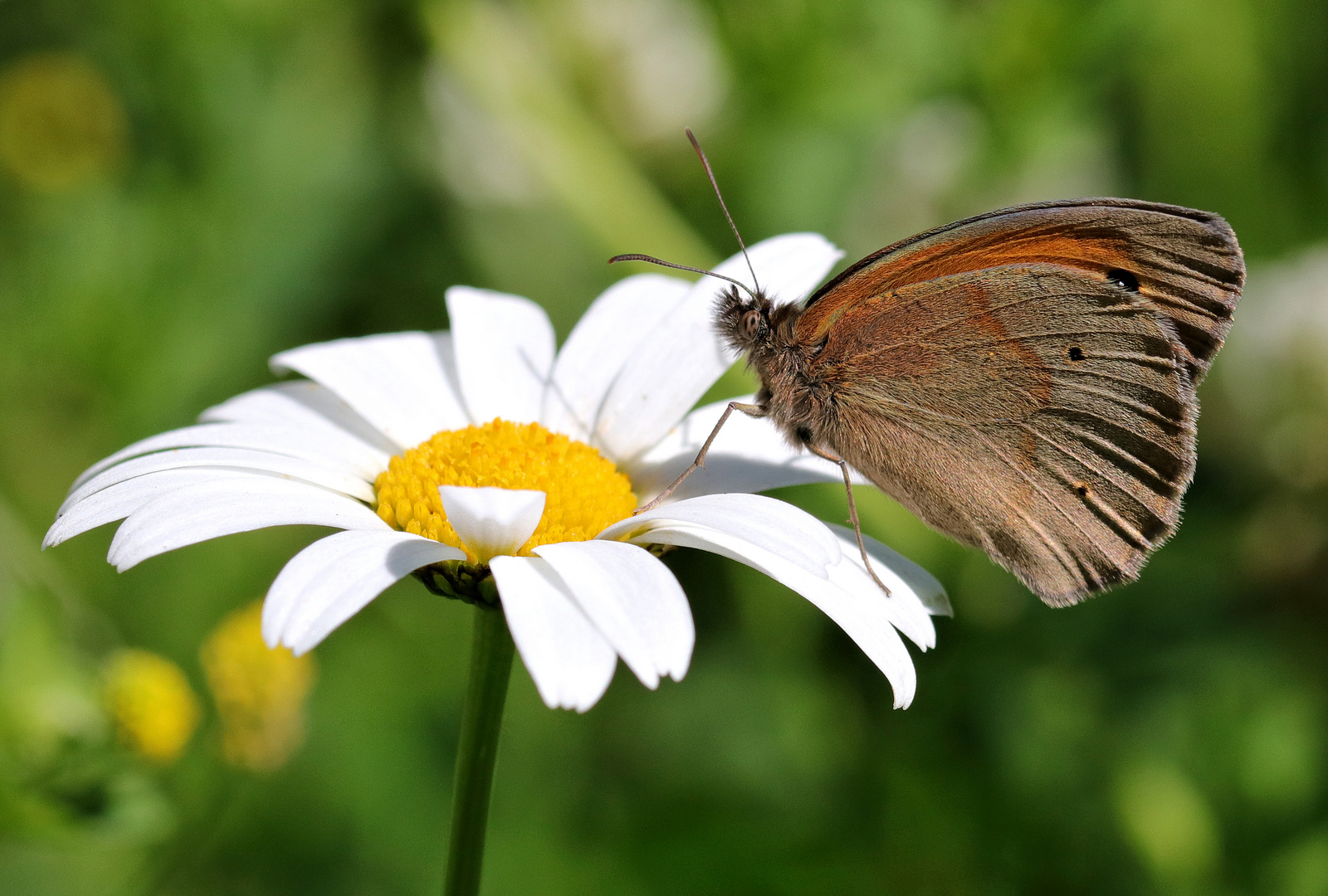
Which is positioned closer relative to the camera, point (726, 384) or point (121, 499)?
point (121, 499)

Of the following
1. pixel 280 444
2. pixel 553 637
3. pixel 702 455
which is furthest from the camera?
pixel 702 455

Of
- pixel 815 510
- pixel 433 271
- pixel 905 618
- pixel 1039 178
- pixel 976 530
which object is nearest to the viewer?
pixel 905 618

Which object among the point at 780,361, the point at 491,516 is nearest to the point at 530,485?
the point at 491,516

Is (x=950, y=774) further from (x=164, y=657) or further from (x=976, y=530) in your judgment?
(x=164, y=657)

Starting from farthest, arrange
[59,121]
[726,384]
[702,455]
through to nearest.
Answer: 1. [59,121]
2. [726,384]
3. [702,455]

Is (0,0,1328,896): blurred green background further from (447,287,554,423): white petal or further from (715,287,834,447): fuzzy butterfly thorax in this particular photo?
(715,287,834,447): fuzzy butterfly thorax

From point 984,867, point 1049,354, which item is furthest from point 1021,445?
point 984,867

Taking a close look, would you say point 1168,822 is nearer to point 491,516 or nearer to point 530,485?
point 530,485
